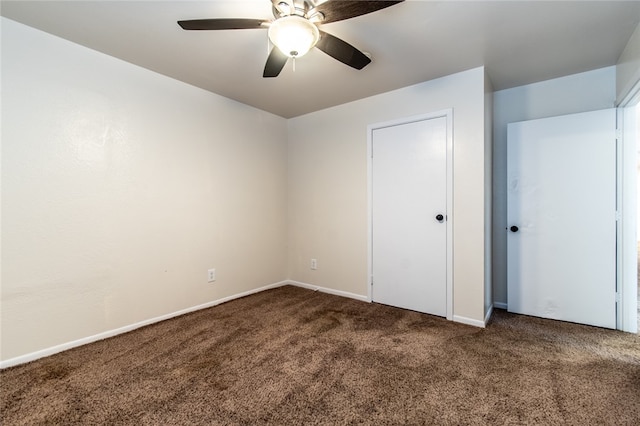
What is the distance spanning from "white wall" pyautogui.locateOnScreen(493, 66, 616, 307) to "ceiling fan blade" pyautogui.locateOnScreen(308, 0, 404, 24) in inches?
88.0

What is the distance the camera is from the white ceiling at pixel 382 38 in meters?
1.78

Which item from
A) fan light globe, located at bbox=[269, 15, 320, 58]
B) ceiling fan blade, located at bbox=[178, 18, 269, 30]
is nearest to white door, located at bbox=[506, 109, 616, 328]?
fan light globe, located at bbox=[269, 15, 320, 58]

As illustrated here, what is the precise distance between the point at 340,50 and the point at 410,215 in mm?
1756

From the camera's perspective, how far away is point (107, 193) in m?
2.32

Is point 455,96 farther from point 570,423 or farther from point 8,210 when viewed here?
point 8,210

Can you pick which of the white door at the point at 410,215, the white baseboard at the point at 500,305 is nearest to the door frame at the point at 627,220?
the white baseboard at the point at 500,305

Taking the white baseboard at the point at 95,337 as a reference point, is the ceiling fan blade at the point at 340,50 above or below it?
above

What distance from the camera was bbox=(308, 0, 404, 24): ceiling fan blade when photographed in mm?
1407

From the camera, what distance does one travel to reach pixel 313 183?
12.2 feet

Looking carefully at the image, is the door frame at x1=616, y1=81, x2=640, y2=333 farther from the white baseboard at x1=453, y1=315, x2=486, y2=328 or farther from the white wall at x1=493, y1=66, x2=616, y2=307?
the white baseboard at x1=453, y1=315, x2=486, y2=328

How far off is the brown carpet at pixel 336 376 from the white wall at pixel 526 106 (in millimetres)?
725

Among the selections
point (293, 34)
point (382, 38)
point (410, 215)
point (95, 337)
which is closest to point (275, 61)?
point (293, 34)

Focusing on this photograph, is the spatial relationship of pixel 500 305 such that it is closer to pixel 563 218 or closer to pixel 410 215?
pixel 563 218

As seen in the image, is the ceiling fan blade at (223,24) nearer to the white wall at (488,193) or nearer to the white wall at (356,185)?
the white wall at (356,185)
